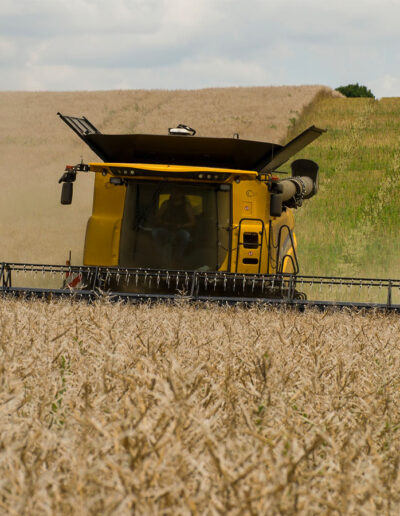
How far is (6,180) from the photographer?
35000 millimetres

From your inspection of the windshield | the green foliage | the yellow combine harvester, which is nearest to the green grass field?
the yellow combine harvester

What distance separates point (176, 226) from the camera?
9586 millimetres

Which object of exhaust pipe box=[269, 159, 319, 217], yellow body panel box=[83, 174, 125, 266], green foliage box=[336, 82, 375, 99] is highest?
green foliage box=[336, 82, 375, 99]

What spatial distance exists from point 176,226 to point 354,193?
77.9ft

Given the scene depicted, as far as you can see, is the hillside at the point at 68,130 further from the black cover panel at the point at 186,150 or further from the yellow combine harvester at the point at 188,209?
the yellow combine harvester at the point at 188,209

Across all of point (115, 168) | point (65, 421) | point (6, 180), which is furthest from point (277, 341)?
point (6, 180)

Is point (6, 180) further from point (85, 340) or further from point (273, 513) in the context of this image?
point (273, 513)

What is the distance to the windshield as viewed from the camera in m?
9.49

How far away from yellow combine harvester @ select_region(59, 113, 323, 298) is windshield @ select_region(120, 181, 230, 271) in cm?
1

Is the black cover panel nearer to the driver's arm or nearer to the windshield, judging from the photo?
the windshield

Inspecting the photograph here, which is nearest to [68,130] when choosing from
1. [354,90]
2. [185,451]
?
[354,90]

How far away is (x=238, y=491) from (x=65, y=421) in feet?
3.28

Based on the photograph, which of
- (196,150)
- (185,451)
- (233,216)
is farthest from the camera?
(196,150)

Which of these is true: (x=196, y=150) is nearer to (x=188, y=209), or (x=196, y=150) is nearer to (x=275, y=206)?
(x=188, y=209)
